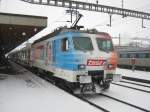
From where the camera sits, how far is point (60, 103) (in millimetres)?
9398

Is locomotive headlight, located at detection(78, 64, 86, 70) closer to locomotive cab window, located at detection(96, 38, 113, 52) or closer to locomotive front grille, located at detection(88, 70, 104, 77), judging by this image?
locomotive front grille, located at detection(88, 70, 104, 77)

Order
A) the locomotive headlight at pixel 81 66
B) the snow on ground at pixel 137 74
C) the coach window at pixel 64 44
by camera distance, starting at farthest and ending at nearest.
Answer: the snow on ground at pixel 137 74 < the coach window at pixel 64 44 < the locomotive headlight at pixel 81 66

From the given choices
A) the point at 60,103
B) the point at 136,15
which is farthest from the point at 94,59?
the point at 136,15

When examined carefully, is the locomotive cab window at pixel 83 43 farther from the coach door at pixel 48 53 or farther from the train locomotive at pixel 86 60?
the coach door at pixel 48 53

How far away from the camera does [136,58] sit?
28.2 metres

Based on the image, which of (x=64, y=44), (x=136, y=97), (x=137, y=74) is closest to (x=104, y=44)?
(x=64, y=44)

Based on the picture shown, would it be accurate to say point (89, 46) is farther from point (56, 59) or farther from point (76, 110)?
point (76, 110)

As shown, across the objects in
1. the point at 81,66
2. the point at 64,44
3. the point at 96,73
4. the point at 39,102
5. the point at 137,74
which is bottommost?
the point at 137,74

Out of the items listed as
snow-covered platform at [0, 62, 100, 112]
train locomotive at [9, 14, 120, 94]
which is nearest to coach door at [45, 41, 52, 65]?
train locomotive at [9, 14, 120, 94]

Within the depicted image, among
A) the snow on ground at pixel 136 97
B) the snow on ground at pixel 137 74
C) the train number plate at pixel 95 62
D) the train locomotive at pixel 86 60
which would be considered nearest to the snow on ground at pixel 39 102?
the train locomotive at pixel 86 60

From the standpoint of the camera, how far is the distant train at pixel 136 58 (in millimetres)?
Answer: 26188

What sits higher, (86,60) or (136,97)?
(86,60)

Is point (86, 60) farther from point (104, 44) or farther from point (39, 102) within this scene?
point (39, 102)

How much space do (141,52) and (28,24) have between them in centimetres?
1243
